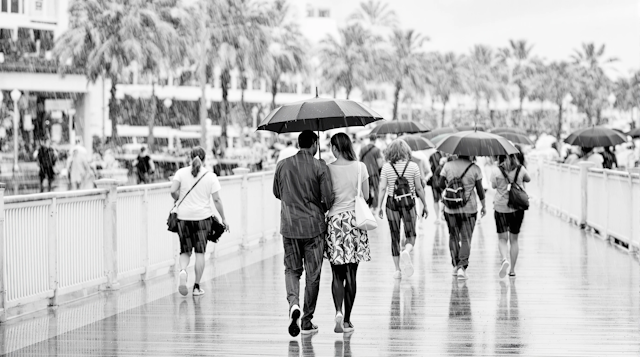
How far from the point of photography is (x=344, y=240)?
824 centimetres

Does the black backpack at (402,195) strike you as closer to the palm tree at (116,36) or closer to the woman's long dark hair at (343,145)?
the woman's long dark hair at (343,145)

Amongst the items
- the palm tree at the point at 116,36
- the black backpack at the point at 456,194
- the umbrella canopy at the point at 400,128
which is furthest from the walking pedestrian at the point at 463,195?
the palm tree at the point at 116,36

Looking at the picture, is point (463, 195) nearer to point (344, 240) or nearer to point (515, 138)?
point (344, 240)

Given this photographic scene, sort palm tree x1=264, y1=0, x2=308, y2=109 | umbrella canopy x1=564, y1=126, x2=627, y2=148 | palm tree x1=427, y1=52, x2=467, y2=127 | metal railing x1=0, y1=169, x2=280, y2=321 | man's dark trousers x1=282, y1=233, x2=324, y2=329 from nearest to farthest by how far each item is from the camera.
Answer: man's dark trousers x1=282, y1=233, x2=324, y2=329
metal railing x1=0, y1=169, x2=280, y2=321
umbrella canopy x1=564, y1=126, x2=627, y2=148
palm tree x1=264, y1=0, x2=308, y2=109
palm tree x1=427, y1=52, x2=467, y2=127

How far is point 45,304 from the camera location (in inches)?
410

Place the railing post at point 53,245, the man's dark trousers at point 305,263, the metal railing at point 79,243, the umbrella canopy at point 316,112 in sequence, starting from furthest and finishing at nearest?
the railing post at point 53,245, the metal railing at point 79,243, the umbrella canopy at point 316,112, the man's dark trousers at point 305,263

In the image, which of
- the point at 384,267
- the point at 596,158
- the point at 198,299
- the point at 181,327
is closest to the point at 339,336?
the point at 181,327

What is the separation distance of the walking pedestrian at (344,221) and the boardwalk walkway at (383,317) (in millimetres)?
590

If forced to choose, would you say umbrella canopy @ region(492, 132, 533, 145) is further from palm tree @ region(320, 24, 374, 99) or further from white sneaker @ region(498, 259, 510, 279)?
palm tree @ region(320, 24, 374, 99)

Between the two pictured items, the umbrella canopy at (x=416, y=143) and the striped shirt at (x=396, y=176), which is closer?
the striped shirt at (x=396, y=176)

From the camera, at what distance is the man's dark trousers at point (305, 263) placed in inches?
323

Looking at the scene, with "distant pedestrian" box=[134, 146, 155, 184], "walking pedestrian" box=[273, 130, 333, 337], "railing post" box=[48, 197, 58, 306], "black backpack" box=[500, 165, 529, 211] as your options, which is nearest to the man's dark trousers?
"walking pedestrian" box=[273, 130, 333, 337]

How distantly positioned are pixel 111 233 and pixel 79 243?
65 centimetres

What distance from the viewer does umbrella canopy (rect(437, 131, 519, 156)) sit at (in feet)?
37.3
